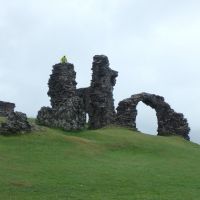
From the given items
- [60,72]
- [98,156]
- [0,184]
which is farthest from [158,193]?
[60,72]

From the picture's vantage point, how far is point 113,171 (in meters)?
28.9

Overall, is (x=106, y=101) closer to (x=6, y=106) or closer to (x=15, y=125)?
(x=6, y=106)

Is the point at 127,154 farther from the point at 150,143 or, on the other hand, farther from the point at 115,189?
the point at 115,189

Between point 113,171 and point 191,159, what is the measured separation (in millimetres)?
10243

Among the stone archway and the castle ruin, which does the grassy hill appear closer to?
the castle ruin

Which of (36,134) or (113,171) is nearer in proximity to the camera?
(113,171)

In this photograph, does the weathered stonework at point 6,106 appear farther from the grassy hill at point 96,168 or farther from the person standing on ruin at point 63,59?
the grassy hill at point 96,168

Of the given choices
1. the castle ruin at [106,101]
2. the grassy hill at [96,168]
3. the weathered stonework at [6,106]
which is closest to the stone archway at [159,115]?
the castle ruin at [106,101]

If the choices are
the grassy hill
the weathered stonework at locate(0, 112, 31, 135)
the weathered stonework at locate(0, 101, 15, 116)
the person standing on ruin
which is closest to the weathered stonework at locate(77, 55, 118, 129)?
the person standing on ruin

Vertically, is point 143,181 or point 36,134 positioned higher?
point 36,134

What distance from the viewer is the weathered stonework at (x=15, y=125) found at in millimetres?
36469

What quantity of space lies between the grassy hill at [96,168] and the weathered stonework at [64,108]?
1739mm

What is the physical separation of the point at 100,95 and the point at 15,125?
61.2 ft

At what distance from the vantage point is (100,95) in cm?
5416
